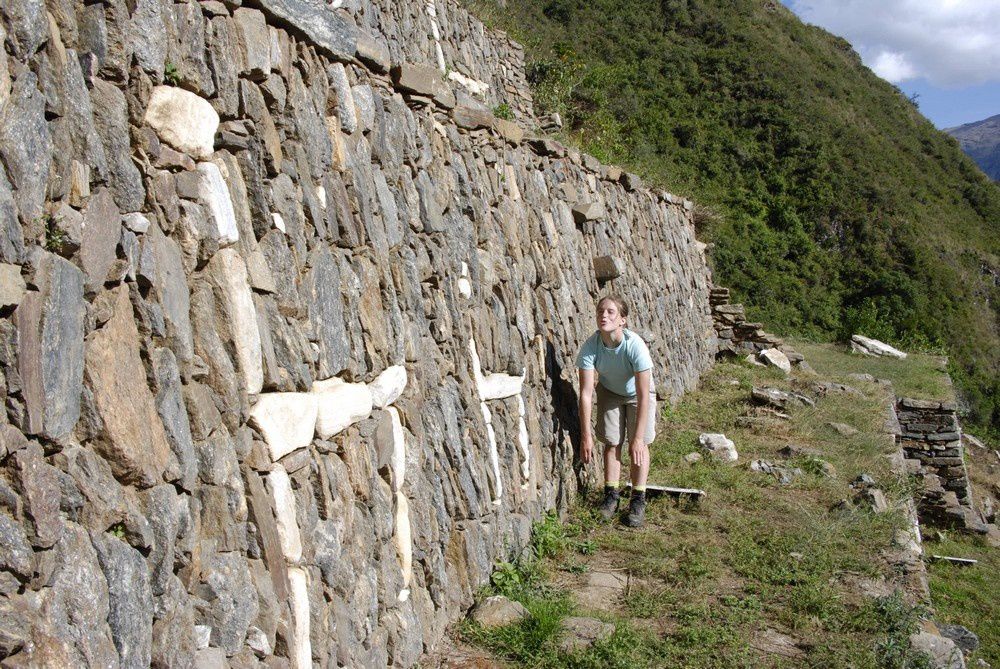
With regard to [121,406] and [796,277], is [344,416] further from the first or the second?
[796,277]

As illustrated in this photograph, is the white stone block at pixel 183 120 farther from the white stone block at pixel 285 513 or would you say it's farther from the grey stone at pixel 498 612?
the grey stone at pixel 498 612

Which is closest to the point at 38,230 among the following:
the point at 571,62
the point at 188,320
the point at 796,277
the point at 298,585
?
the point at 188,320

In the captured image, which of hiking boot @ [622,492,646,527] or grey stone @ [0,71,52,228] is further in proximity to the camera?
hiking boot @ [622,492,646,527]

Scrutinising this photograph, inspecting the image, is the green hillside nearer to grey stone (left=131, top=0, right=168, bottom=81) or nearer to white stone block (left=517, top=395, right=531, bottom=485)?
white stone block (left=517, top=395, right=531, bottom=485)

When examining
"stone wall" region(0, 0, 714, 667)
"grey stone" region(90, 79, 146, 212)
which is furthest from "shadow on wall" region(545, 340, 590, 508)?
"grey stone" region(90, 79, 146, 212)

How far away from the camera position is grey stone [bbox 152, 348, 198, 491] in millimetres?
2303

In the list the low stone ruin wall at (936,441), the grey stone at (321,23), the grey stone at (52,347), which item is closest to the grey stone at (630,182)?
the low stone ruin wall at (936,441)

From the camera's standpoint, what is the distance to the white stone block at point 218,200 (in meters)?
2.65

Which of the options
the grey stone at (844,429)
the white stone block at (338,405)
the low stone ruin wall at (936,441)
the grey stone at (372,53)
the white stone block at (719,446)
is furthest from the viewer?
the low stone ruin wall at (936,441)

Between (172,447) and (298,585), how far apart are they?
0.77 metres

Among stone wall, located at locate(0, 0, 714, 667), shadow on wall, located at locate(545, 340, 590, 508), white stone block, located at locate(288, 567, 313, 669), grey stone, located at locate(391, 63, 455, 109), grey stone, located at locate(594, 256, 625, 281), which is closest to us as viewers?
stone wall, located at locate(0, 0, 714, 667)

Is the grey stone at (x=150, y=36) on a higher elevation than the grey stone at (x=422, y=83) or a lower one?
lower

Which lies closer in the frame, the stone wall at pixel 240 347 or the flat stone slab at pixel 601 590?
the stone wall at pixel 240 347

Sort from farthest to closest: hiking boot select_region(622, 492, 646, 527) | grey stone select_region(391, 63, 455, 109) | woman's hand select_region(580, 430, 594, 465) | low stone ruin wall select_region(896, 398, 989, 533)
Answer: low stone ruin wall select_region(896, 398, 989, 533) → woman's hand select_region(580, 430, 594, 465) → hiking boot select_region(622, 492, 646, 527) → grey stone select_region(391, 63, 455, 109)
